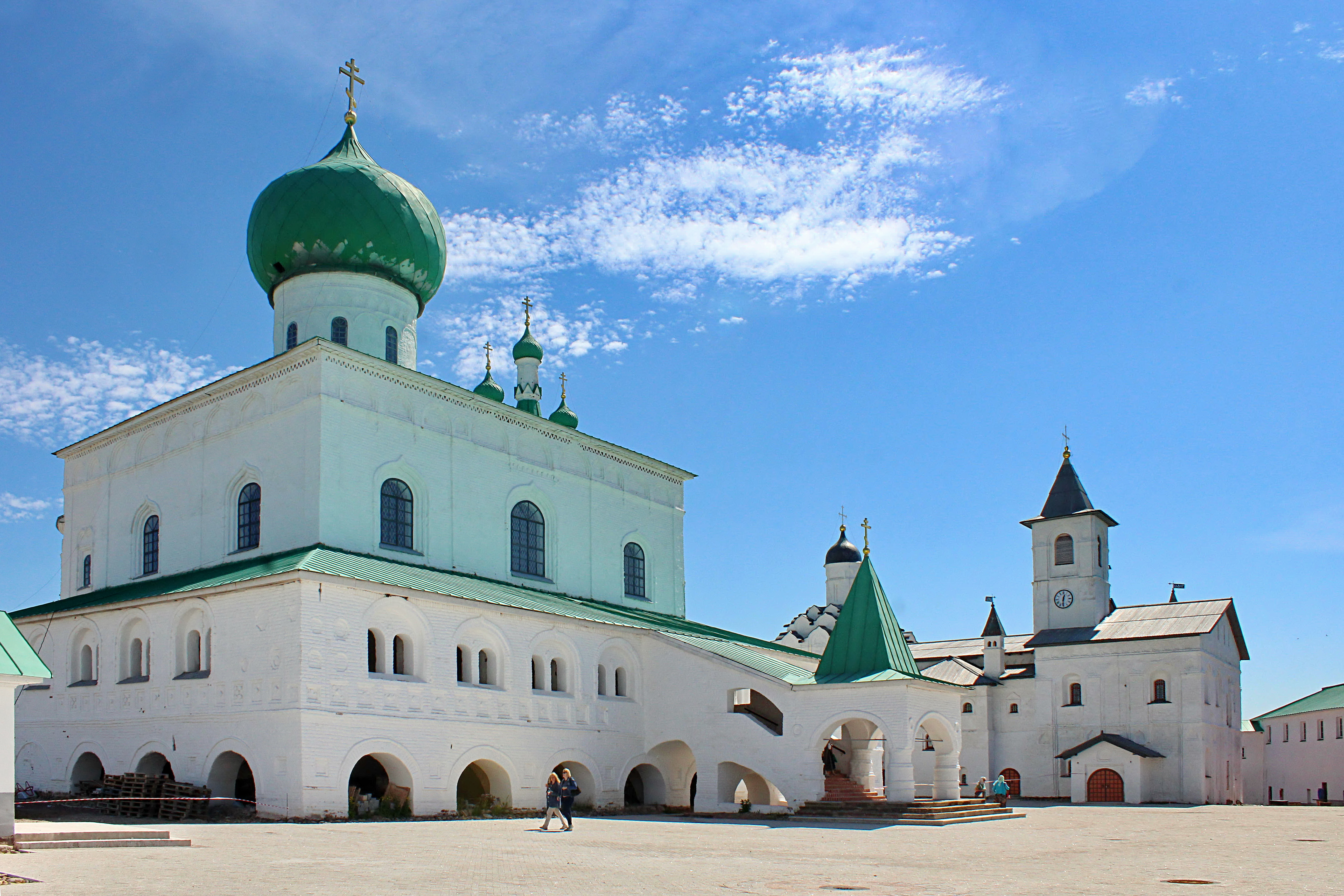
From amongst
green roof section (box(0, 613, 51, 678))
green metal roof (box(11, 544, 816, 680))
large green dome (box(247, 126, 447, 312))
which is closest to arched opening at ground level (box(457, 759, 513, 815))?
green metal roof (box(11, 544, 816, 680))

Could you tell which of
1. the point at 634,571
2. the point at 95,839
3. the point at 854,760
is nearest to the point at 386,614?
the point at 95,839

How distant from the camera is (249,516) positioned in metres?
21.0

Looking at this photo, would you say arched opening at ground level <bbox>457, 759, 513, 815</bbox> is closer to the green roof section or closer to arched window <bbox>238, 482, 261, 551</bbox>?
arched window <bbox>238, 482, 261, 551</bbox>

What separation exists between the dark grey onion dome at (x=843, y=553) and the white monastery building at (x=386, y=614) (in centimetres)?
2043

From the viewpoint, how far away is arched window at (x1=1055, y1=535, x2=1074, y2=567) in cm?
3825

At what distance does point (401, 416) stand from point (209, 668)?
18.8 ft

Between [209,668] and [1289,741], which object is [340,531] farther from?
[1289,741]

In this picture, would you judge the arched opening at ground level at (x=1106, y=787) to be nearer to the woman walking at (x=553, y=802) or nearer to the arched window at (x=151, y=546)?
the woman walking at (x=553, y=802)

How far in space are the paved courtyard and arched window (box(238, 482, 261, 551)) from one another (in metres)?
6.37

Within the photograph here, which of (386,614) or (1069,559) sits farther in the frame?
(1069,559)

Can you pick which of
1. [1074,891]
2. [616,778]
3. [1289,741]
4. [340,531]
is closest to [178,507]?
→ [340,531]

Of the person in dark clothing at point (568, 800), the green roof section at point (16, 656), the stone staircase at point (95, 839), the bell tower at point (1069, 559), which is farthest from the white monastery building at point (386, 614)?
the bell tower at point (1069, 559)

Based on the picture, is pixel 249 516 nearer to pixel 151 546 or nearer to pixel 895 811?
pixel 151 546

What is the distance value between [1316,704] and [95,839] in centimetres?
4487
